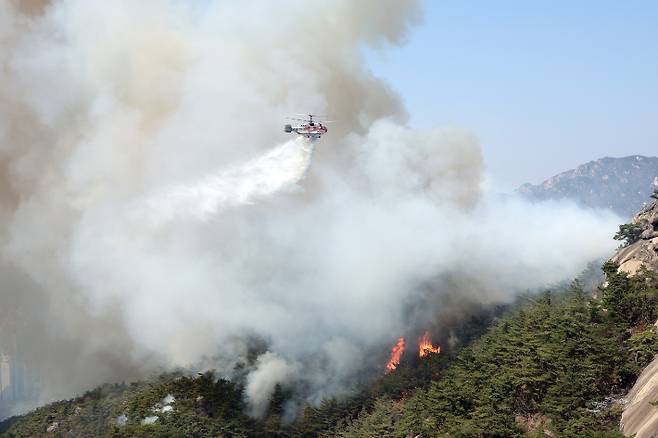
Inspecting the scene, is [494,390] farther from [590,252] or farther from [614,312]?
[590,252]

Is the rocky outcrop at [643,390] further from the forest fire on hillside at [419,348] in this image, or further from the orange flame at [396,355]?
the orange flame at [396,355]

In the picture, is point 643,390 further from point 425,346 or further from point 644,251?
point 425,346

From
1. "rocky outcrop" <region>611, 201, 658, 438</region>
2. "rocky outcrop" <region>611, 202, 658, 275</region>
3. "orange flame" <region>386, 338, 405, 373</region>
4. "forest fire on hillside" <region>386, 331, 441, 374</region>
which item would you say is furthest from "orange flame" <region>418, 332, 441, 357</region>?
"rocky outcrop" <region>611, 201, 658, 438</region>

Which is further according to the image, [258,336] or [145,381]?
[258,336]

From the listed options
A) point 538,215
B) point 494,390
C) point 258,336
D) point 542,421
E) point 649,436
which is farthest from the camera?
point 538,215

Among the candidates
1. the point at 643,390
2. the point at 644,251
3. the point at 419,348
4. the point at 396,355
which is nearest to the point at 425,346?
the point at 419,348

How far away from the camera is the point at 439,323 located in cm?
9006

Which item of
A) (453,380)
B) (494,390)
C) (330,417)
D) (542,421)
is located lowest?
(542,421)

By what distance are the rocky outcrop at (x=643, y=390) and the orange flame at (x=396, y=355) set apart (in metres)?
32.5

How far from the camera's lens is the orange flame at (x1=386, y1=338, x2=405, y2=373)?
83425 mm

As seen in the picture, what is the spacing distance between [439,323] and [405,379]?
18.9 meters

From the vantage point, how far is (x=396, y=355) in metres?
86.4

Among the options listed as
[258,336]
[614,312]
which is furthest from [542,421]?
[258,336]

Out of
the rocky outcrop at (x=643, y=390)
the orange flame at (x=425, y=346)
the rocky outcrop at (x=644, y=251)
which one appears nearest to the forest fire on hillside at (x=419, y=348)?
the orange flame at (x=425, y=346)
